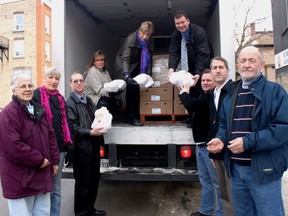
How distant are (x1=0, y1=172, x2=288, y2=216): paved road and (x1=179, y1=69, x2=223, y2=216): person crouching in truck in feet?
2.32

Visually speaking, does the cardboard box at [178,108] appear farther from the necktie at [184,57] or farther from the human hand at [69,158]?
the human hand at [69,158]

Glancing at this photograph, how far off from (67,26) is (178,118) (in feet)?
6.84

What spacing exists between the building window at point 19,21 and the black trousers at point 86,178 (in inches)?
1012

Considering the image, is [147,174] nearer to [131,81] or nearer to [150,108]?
[150,108]

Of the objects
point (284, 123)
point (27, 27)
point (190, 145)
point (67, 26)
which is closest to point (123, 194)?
point (190, 145)

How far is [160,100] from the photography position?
4.76 meters

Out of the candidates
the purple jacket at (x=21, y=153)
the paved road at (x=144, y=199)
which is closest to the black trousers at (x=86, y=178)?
the paved road at (x=144, y=199)

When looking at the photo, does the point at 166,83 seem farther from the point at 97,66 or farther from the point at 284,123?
the point at 284,123

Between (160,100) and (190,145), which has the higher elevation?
(160,100)

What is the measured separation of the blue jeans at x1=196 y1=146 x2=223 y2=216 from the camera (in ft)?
11.5

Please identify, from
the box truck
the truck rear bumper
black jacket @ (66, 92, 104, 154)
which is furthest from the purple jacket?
the box truck

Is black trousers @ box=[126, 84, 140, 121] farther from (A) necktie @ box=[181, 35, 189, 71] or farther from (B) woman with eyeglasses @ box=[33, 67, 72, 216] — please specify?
(B) woman with eyeglasses @ box=[33, 67, 72, 216]

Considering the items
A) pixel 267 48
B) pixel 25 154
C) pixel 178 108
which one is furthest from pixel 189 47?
pixel 267 48

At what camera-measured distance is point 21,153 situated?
2730 millimetres
